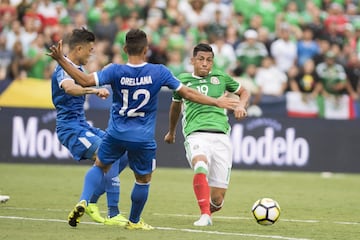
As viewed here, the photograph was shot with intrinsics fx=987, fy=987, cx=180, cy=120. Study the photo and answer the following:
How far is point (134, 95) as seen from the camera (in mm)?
10234

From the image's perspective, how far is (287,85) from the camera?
23.1 m

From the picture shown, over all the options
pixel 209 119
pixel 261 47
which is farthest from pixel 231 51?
pixel 209 119

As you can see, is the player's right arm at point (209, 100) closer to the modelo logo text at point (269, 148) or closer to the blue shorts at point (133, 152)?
the blue shorts at point (133, 152)

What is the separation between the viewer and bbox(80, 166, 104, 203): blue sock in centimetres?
1034

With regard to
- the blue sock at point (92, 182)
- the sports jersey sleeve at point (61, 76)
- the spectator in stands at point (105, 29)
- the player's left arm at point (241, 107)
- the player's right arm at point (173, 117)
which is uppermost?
the spectator in stands at point (105, 29)

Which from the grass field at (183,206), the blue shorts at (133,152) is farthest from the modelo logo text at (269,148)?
the blue shorts at (133,152)

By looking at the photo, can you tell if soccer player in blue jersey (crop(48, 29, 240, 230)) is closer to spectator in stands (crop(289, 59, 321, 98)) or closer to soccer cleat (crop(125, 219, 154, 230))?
soccer cleat (crop(125, 219, 154, 230))

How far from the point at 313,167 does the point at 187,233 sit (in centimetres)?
1130

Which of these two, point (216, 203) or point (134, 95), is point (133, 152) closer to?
point (134, 95)

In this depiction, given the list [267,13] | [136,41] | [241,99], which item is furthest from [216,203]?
[267,13]

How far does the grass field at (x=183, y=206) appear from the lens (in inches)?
403

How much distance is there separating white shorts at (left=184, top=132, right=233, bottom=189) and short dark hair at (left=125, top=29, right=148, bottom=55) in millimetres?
1786

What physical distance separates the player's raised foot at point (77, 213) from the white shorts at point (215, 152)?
186 cm

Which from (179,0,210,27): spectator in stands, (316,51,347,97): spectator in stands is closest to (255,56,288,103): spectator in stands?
(316,51,347,97): spectator in stands
